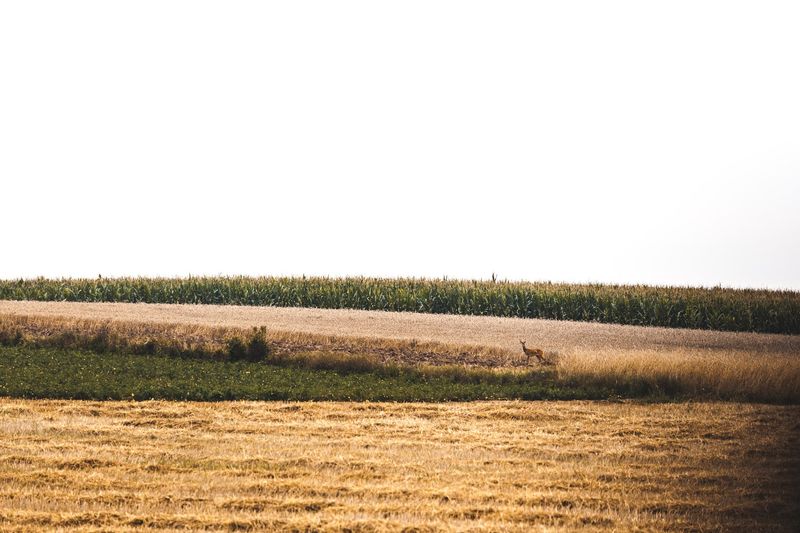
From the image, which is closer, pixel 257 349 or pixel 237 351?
pixel 237 351

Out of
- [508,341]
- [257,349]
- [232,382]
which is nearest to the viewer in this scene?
[232,382]

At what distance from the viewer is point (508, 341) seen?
107 ft

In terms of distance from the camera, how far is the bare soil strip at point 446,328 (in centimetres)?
3278

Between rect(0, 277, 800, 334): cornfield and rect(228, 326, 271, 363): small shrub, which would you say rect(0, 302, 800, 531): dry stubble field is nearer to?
rect(228, 326, 271, 363): small shrub

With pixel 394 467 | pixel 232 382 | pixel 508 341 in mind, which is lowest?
pixel 394 467

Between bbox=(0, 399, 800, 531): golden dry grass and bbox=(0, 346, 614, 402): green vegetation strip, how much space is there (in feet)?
4.01

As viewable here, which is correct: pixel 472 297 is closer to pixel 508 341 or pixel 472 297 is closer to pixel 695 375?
pixel 508 341

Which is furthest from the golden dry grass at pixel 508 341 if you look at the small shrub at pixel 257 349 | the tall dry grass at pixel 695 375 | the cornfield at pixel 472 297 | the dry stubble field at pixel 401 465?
the cornfield at pixel 472 297

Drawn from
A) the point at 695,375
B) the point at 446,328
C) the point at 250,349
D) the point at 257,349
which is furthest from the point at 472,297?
the point at 695,375

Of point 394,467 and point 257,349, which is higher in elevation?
point 257,349

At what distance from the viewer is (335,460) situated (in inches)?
587

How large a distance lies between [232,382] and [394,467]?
10429 millimetres

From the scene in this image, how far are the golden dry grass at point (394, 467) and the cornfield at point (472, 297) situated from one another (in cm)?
2048

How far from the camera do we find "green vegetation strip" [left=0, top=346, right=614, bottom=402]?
22469 mm
